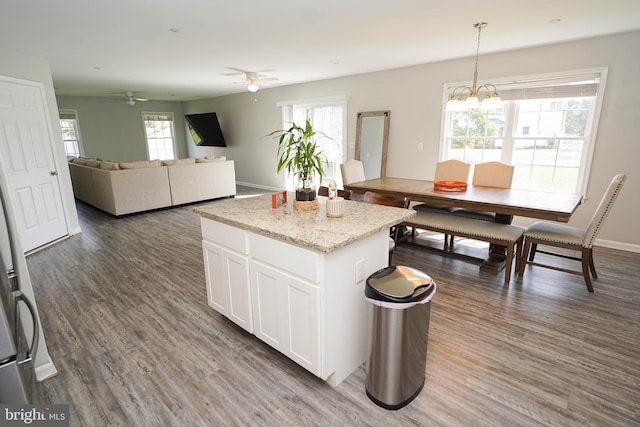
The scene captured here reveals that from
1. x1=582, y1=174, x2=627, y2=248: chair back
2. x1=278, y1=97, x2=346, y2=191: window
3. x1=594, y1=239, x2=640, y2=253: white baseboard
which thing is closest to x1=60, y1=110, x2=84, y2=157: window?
x1=278, y1=97, x2=346, y2=191: window

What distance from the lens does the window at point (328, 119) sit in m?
6.28

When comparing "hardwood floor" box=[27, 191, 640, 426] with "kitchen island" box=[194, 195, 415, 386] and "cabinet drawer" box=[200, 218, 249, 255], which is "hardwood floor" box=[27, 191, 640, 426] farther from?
"cabinet drawer" box=[200, 218, 249, 255]

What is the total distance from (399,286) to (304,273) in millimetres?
474

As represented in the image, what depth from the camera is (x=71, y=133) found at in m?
8.41

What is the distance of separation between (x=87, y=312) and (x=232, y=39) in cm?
303

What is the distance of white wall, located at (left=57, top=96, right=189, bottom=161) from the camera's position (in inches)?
333

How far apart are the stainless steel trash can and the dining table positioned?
1674 millimetres

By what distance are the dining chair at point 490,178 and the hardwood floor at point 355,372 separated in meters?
0.75

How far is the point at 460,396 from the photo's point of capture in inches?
68.4

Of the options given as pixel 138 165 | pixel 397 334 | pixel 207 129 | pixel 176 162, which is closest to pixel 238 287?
pixel 397 334

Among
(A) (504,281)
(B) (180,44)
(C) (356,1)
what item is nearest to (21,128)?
(B) (180,44)

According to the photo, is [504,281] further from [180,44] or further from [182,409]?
[180,44]

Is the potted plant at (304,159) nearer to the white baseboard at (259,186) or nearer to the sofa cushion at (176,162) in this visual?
the sofa cushion at (176,162)

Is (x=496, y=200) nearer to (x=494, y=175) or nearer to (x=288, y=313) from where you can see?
(x=494, y=175)
